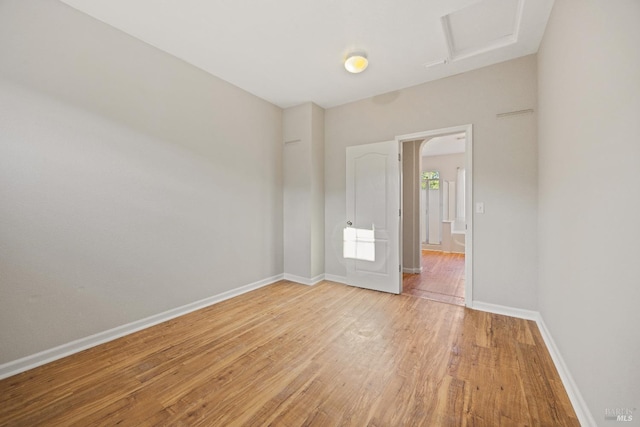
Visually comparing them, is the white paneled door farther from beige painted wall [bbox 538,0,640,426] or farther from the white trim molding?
beige painted wall [bbox 538,0,640,426]

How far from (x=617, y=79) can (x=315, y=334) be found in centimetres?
258

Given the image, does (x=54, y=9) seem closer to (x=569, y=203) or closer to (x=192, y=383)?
(x=192, y=383)

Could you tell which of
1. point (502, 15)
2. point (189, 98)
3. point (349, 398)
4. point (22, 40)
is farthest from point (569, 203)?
point (22, 40)

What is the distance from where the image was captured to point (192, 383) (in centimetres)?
174

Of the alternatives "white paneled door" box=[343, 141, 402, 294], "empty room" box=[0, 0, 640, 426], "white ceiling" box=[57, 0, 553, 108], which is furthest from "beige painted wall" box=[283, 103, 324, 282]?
"white ceiling" box=[57, 0, 553, 108]

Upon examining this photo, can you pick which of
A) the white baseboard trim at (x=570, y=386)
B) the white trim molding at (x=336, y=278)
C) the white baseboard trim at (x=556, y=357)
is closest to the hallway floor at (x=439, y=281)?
the white baseboard trim at (x=556, y=357)

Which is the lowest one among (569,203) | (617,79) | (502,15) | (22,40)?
(569,203)

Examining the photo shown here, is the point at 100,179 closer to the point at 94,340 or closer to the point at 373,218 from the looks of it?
the point at 94,340

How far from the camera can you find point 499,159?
282 centimetres

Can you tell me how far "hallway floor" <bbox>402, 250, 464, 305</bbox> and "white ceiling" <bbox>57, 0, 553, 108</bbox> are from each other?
290 cm

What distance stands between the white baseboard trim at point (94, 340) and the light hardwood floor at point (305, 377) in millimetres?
69

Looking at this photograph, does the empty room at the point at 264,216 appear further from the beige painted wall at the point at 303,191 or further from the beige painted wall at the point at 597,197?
the beige painted wall at the point at 303,191

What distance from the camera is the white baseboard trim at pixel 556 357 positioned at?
1382 millimetres

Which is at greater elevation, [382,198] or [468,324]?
[382,198]
